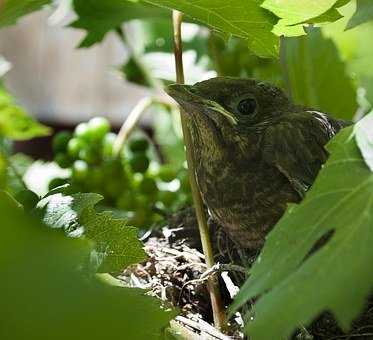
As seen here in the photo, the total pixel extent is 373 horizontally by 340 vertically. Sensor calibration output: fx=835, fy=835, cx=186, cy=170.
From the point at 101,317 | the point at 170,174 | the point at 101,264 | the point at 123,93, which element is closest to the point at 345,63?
the point at 170,174

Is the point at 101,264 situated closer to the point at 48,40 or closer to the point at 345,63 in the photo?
the point at 345,63

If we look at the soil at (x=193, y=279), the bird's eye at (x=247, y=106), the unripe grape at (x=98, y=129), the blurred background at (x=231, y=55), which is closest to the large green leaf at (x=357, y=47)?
the blurred background at (x=231, y=55)

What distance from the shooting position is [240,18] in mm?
749

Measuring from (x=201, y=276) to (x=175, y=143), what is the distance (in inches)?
21.9

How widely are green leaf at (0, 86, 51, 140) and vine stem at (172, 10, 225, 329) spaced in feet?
1.32

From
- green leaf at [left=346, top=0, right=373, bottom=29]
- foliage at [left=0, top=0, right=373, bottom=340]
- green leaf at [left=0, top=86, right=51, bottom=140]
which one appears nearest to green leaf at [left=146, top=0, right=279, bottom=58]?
foliage at [left=0, top=0, right=373, bottom=340]

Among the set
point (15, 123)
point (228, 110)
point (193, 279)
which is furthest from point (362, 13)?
point (15, 123)

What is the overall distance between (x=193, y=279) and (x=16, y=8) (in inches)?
13.2

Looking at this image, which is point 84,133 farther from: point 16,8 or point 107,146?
point 16,8

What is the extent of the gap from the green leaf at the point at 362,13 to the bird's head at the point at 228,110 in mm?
180

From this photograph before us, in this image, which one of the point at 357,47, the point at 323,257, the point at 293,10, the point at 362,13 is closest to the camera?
the point at 323,257

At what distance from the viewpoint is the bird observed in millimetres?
787

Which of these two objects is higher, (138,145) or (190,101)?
(190,101)

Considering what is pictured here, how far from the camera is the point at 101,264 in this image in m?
0.64
